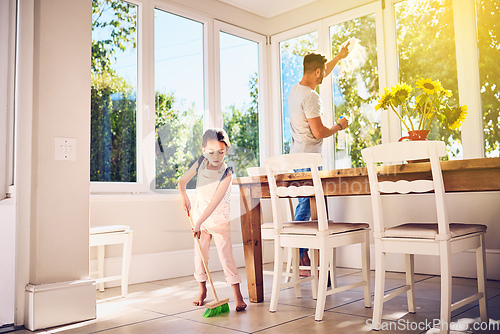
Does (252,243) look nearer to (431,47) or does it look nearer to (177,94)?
(177,94)

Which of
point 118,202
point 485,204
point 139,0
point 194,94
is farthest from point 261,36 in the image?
point 485,204

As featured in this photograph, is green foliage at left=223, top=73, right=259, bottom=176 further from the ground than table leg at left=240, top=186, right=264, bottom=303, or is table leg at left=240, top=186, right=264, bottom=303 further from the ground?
green foliage at left=223, top=73, right=259, bottom=176

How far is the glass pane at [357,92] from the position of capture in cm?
399

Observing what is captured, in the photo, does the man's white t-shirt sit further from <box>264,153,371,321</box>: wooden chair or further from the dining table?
<box>264,153,371,321</box>: wooden chair

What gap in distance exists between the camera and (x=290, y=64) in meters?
4.67

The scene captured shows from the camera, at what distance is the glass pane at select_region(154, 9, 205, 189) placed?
385 centimetres

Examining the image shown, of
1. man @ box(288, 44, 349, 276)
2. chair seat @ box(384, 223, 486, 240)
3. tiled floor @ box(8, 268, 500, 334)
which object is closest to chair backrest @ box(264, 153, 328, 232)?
chair seat @ box(384, 223, 486, 240)

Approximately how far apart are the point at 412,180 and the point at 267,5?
294 cm

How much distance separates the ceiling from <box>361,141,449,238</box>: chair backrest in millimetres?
2799

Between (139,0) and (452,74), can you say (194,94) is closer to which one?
(139,0)

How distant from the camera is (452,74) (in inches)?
139

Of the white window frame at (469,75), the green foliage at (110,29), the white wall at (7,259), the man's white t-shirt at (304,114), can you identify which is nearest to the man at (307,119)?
the man's white t-shirt at (304,114)

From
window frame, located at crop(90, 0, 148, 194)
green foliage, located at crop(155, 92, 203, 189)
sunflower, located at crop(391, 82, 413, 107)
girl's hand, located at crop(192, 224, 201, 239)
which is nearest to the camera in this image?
girl's hand, located at crop(192, 224, 201, 239)

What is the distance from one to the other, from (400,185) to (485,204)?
64.2 inches
